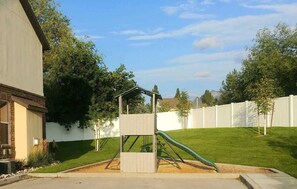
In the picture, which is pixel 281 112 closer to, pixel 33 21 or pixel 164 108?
pixel 33 21

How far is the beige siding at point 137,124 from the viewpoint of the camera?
17.0 meters

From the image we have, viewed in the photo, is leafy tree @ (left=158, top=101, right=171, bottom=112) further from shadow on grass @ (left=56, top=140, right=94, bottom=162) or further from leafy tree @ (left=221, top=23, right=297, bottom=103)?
shadow on grass @ (left=56, top=140, right=94, bottom=162)

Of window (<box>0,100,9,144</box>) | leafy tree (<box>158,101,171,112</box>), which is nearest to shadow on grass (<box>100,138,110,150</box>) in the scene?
window (<box>0,100,9,144</box>)

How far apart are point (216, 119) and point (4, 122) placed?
94.8ft

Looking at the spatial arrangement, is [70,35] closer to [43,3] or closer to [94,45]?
[43,3]

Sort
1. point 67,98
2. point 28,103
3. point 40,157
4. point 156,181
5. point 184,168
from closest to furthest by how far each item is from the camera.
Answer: point 156,181 → point 184,168 → point 40,157 → point 28,103 → point 67,98

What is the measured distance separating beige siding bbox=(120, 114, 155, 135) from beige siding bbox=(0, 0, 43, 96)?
4.94 m

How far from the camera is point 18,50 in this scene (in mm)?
19281

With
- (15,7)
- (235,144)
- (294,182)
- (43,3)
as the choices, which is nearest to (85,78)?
(235,144)

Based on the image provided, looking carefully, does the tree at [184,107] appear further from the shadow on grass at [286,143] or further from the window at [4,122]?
the window at [4,122]

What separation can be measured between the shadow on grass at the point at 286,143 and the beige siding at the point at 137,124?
7.20 metres

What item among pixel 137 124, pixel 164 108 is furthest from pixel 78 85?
pixel 164 108

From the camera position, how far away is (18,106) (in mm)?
18516

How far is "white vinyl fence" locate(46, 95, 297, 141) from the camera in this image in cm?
3142
